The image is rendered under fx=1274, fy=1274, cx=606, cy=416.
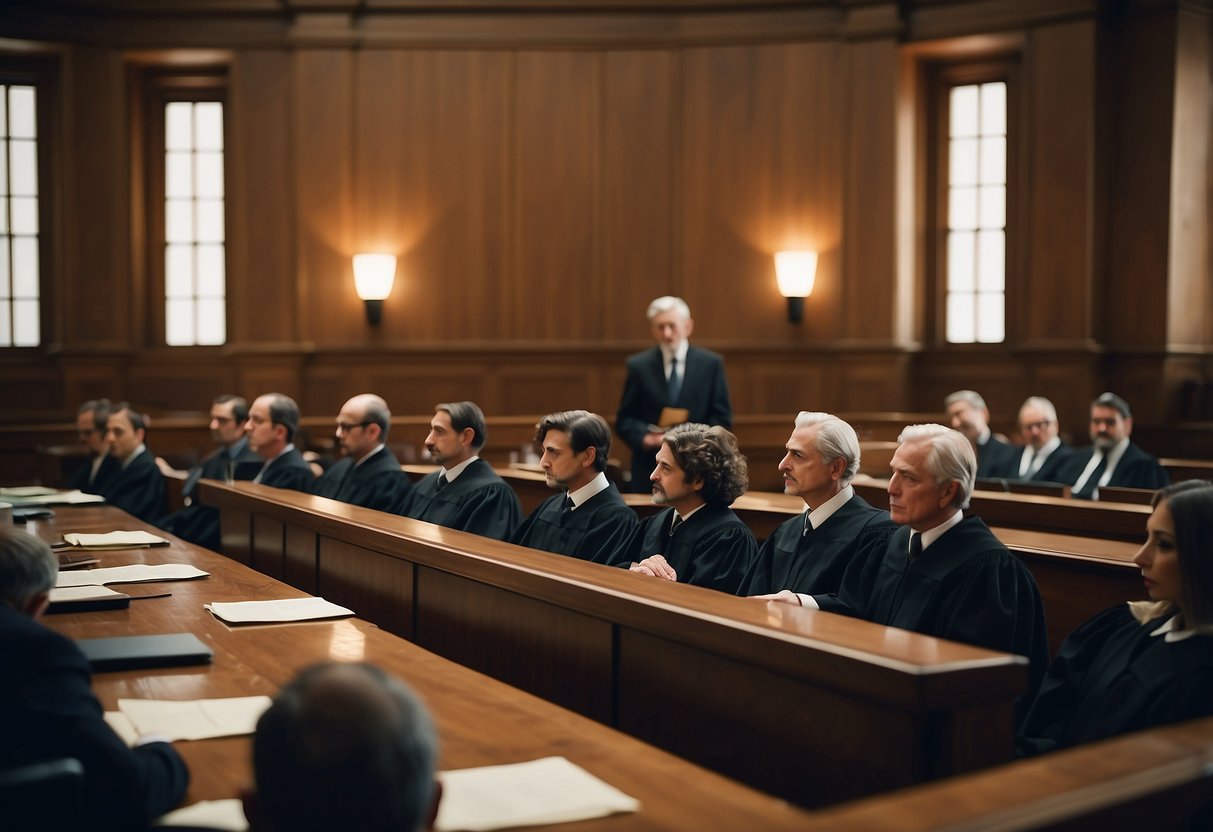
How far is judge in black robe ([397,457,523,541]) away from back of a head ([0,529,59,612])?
3.11 m

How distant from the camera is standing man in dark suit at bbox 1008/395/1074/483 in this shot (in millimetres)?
8179

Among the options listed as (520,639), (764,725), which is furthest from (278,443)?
(764,725)

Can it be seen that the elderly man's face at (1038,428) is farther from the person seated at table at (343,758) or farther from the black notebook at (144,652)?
the person seated at table at (343,758)

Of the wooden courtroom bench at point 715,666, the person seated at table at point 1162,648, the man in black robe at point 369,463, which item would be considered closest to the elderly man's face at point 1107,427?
the man in black robe at point 369,463

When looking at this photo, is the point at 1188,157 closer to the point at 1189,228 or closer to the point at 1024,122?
the point at 1189,228

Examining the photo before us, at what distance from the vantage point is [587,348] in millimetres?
10305

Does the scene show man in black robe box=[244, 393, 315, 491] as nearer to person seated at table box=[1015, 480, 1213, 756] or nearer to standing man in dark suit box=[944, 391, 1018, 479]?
standing man in dark suit box=[944, 391, 1018, 479]

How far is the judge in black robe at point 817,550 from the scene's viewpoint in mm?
3859

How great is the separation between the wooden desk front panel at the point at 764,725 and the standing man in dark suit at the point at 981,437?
5901mm

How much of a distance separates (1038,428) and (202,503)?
5.19m

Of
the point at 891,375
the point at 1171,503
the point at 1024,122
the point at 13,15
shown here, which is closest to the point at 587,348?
the point at 891,375

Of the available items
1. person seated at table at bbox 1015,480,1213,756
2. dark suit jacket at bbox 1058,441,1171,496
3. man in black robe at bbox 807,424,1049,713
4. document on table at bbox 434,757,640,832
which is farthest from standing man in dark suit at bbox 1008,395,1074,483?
document on table at bbox 434,757,640,832

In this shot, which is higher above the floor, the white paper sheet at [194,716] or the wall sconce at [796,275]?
the wall sconce at [796,275]

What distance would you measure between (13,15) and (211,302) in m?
2.67
